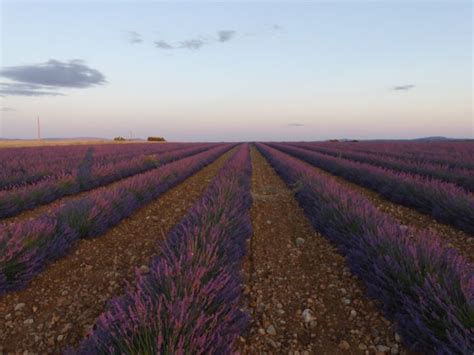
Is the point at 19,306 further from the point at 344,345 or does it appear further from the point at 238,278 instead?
the point at 344,345

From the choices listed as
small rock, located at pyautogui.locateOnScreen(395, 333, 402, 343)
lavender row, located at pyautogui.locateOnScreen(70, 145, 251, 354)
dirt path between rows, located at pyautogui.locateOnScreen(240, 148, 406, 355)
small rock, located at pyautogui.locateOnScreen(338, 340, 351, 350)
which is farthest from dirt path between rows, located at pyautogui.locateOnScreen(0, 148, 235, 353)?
small rock, located at pyautogui.locateOnScreen(395, 333, 402, 343)

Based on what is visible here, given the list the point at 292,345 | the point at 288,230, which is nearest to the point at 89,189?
the point at 288,230

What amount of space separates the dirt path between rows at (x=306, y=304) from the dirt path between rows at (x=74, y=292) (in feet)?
4.68

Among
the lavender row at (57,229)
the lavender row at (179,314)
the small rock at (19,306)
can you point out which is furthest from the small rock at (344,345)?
the lavender row at (57,229)

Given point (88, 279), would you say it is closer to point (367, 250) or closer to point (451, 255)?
point (367, 250)

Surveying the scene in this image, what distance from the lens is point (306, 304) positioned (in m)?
2.64

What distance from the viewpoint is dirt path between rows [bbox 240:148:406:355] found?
2135mm

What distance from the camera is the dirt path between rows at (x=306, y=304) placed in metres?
2.13

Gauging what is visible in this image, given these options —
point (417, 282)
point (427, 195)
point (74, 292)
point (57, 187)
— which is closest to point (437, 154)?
point (427, 195)

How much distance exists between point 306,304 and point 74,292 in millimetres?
2396

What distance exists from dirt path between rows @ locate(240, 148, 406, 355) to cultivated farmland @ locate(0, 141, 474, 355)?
0.01 meters

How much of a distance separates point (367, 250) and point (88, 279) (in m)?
3.10

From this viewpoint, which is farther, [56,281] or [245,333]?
[56,281]

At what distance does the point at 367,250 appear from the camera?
284 cm
